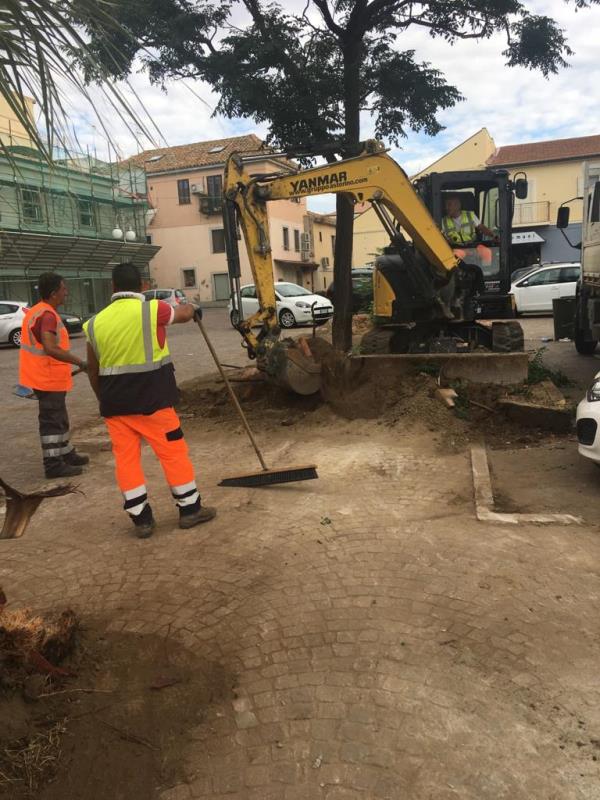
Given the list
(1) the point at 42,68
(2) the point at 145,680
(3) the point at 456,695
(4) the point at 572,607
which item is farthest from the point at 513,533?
(1) the point at 42,68

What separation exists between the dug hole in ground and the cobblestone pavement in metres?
0.01

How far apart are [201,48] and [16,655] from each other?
11.6m

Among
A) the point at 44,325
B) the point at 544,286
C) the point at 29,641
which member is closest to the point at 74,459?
the point at 44,325

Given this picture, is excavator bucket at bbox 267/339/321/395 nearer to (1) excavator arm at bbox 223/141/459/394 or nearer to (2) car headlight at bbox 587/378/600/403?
(1) excavator arm at bbox 223/141/459/394

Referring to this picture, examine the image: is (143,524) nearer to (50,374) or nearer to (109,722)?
(109,722)

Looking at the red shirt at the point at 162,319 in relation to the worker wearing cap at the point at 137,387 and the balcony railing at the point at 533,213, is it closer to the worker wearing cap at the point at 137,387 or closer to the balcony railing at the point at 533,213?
the worker wearing cap at the point at 137,387

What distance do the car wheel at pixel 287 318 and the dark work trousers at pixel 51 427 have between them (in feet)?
52.1

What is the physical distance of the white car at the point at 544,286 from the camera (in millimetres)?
19812

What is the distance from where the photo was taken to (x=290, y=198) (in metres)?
7.89

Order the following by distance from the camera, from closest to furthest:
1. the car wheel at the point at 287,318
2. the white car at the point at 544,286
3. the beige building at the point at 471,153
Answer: the white car at the point at 544,286
the car wheel at the point at 287,318
the beige building at the point at 471,153

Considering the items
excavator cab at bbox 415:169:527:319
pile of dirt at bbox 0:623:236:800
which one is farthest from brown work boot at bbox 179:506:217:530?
excavator cab at bbox 415:169:527:319

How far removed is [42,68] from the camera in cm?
177

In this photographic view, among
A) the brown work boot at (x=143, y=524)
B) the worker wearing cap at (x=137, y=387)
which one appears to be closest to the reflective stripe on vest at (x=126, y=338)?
the worker wearing cap at (x=137, y=387)

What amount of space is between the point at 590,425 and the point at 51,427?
4.82m
